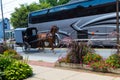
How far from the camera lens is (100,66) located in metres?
9.12

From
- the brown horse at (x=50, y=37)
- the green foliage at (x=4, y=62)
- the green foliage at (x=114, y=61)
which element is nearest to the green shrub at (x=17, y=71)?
the green foliage at (x=4, y=62)

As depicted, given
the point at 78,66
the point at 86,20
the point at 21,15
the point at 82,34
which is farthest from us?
the point at 21,15

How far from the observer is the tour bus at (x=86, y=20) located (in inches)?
751

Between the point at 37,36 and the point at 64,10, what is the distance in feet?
14.1

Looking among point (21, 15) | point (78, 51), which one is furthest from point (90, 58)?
point (21, 15)

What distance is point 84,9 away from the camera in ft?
69.3

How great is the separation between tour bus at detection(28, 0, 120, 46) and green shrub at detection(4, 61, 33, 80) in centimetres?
842

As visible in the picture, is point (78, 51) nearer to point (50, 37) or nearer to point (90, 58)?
point (90, 58)

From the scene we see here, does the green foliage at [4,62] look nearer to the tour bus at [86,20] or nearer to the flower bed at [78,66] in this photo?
the flower bed at [78,66]

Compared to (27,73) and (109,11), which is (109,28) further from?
(27,73)

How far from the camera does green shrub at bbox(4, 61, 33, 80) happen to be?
8.98m

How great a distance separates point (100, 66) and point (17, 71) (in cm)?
321

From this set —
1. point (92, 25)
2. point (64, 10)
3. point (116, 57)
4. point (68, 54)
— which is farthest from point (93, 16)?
point (116, 57)

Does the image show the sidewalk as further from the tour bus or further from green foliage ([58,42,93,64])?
the tour bus
